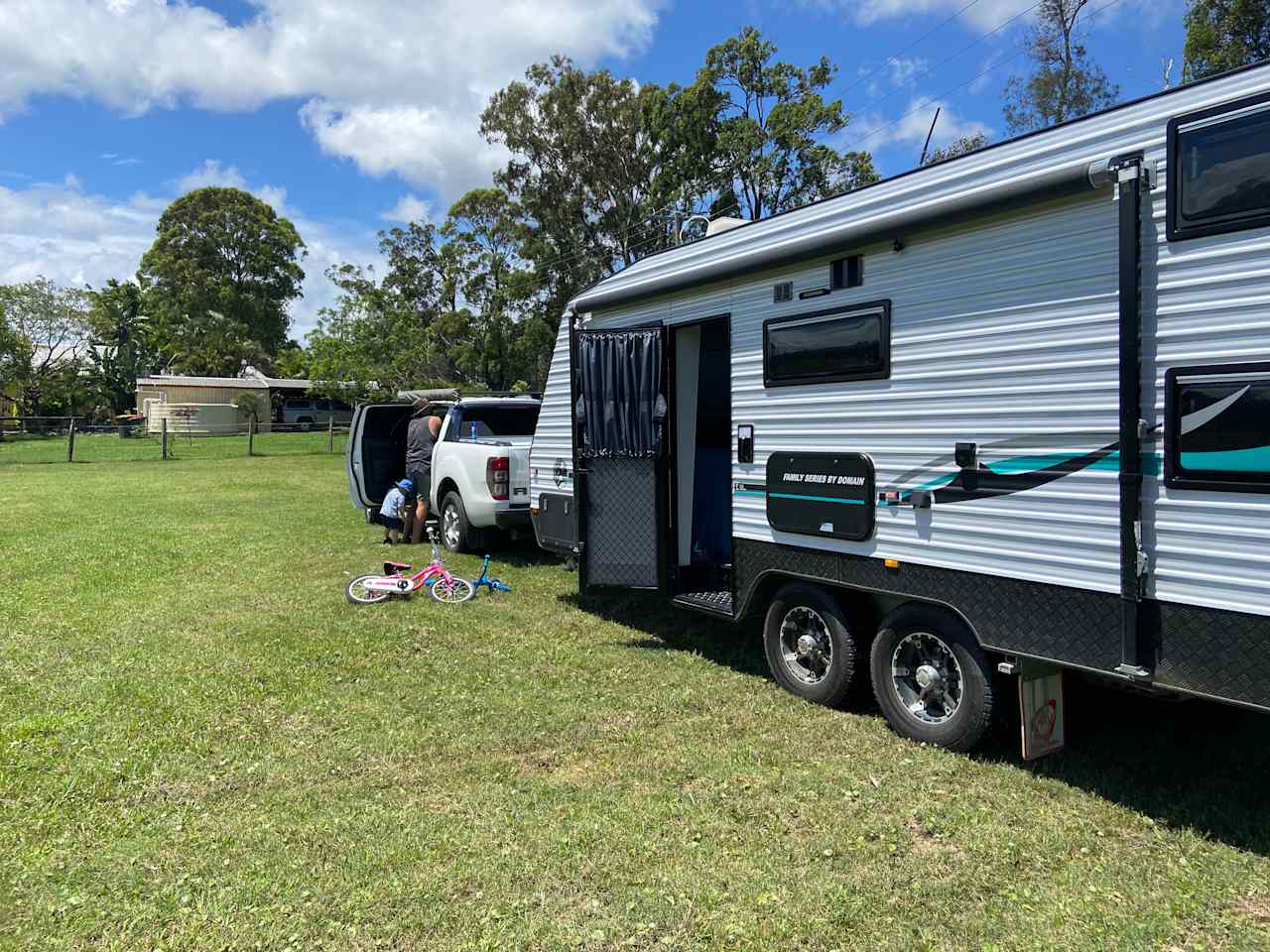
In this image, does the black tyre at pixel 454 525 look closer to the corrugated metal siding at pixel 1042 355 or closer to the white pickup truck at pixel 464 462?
the white pickup truck at pixel 464 462

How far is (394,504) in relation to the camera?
420 inches

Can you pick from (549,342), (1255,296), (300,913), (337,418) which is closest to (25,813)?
(300,913)

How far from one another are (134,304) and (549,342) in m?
34.7

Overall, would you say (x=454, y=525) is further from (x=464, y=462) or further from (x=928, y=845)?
(x=928, y=845)

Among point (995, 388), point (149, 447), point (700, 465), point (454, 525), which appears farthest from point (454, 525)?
point (149, 447)

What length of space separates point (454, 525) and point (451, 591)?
7.79ft

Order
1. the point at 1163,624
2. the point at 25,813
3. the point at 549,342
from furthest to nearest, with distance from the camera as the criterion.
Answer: the point at 549,342 < the point at 25,813 < the point at 1163,624

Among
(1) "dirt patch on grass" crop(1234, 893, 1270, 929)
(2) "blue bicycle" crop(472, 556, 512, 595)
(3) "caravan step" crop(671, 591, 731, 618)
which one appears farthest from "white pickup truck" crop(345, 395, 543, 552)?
(1) "dirt patch on grass" crop(1234, 893, 1270, 929)

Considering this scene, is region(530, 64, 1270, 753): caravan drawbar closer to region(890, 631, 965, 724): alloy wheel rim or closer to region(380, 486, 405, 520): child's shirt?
region(890, 631, 965, 724): alloy wheel rim

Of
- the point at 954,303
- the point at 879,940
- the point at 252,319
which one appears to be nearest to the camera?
the point at 879,940

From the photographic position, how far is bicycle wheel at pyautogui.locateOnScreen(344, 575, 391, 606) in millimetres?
7586

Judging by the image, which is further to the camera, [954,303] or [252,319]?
[252,319]

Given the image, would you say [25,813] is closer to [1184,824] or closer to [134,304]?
[1184,824]

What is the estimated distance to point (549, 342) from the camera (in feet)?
97.7
